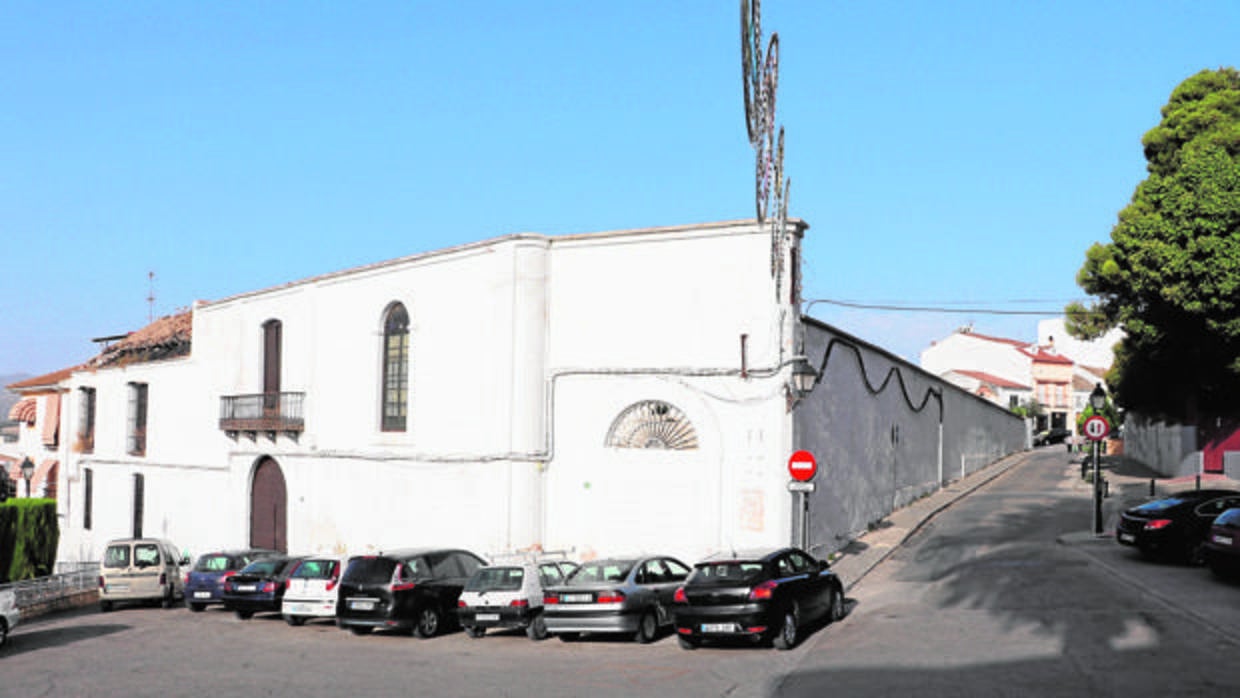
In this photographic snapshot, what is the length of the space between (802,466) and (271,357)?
17.9 m

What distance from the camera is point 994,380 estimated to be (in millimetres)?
86562

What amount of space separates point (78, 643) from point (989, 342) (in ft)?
276

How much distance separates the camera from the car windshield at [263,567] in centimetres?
2142

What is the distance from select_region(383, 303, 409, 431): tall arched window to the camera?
26.2m

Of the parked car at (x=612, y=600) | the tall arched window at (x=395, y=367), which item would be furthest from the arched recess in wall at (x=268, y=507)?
the parked car at (x=612, y=600)

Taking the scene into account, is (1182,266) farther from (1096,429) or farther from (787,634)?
(787,634)

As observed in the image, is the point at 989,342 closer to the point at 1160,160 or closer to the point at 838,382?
the point at 1160,160

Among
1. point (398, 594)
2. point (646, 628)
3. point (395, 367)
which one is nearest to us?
point (646, 628)

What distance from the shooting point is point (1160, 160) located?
3612 centimetres

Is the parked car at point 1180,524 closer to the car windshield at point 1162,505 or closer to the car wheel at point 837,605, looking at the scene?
the car windshield at point 1162,505

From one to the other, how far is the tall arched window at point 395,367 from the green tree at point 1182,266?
20.6 m

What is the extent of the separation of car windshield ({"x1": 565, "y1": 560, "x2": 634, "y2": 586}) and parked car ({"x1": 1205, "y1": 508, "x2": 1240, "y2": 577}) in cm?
934

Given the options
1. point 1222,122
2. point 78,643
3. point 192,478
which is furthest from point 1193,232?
point 192,478

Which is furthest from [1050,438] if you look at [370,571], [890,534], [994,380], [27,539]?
[370,571]
